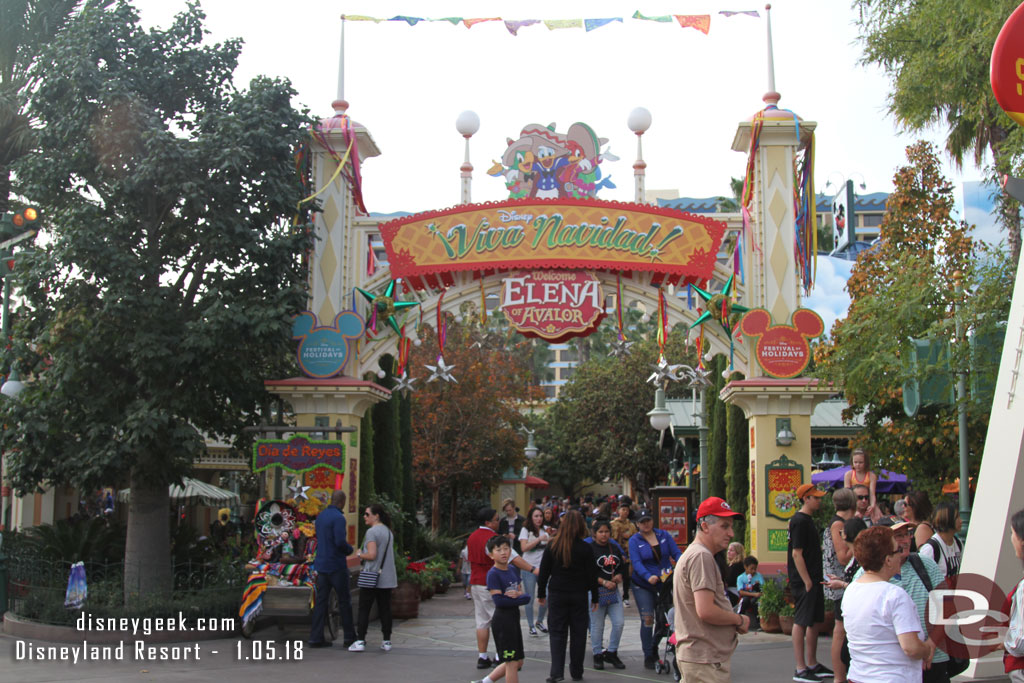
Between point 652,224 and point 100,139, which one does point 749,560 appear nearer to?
point 652,224

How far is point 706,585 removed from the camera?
5629 mm

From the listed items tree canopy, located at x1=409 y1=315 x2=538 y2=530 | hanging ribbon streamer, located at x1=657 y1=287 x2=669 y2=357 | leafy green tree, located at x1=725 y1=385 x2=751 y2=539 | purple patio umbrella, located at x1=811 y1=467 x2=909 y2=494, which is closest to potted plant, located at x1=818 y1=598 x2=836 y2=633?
hanging ribbon streamer, located at x1=657 y1=287 x2=669 y2=357

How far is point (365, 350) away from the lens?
1560 cm

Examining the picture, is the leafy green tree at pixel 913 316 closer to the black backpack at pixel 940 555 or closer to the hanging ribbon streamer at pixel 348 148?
the black backpack at pixel 940 555

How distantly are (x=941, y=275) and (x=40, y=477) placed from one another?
50.6 feet

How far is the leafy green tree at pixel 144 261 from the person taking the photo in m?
12.6

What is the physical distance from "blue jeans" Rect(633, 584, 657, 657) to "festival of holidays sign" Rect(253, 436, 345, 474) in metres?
4.92

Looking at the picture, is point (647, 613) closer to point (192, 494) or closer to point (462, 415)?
point (192, 494)

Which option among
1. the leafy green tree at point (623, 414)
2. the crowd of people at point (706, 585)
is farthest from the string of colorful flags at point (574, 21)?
the leafy green tree at point (623, 414)

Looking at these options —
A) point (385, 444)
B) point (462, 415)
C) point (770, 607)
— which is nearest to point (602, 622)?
point (770, 607)

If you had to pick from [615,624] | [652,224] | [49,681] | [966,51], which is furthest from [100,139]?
[966,51]

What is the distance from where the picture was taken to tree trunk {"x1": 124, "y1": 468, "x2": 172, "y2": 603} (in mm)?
13039

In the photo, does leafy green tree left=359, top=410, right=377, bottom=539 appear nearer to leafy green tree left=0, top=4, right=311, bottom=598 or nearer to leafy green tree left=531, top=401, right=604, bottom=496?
leafy green tree left=0, top=4, right=311, bottom=598

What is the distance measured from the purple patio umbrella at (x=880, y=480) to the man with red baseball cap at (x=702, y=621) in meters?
16.3
